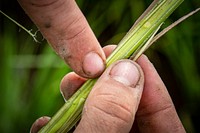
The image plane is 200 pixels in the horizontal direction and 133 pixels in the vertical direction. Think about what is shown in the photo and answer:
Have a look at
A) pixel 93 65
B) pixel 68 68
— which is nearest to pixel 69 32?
pixel 93 65

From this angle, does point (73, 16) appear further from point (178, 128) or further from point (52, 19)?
point (178, 128)

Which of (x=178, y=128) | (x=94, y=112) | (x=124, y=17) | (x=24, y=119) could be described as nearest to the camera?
(x=94, y=112)

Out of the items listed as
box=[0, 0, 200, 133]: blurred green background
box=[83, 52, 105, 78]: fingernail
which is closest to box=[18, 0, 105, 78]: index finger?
box=[83, 52, 105, 78]: fingernail

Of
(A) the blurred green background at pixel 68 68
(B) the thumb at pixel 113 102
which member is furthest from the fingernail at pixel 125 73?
(A) the blurred green background at pixel 68 68

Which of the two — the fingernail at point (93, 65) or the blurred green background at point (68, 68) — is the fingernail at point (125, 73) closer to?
the fingernail at point (93, 65)

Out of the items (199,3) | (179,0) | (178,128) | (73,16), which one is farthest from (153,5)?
(199,3)
